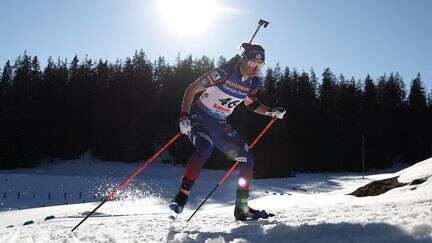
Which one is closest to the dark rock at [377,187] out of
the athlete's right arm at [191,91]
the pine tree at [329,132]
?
the athlete's right arm at [191,91]

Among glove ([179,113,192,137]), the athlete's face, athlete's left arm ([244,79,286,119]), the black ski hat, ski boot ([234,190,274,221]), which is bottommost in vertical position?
ski boot ([234,190,274,221])

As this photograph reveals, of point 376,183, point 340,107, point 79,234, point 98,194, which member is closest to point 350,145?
point 340,107

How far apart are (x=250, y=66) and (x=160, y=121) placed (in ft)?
227

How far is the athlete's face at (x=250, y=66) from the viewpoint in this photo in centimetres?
671

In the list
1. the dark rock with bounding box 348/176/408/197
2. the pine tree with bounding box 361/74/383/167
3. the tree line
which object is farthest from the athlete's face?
the pine tree with bounding box 361/74/383/167

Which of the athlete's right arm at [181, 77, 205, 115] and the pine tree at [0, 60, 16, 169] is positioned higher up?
the pine tree at [0, 60, 16, 169]

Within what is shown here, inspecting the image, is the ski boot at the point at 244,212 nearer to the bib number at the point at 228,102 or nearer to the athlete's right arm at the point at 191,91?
the bib number at the point at 228,102

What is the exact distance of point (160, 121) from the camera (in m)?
75.2

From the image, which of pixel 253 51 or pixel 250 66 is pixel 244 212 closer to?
pixel 250 66

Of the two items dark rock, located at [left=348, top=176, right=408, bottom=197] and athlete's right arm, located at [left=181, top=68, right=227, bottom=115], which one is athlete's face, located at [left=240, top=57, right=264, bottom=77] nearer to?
athlete's right arm, located at [left=181, top=68, right=227, bottom=115]

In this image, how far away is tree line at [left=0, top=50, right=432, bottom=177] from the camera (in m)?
67.9

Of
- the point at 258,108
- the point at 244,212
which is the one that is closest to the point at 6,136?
the point at 258,108

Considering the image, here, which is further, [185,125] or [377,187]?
[377,187]

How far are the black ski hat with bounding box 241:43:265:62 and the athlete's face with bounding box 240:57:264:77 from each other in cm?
5
